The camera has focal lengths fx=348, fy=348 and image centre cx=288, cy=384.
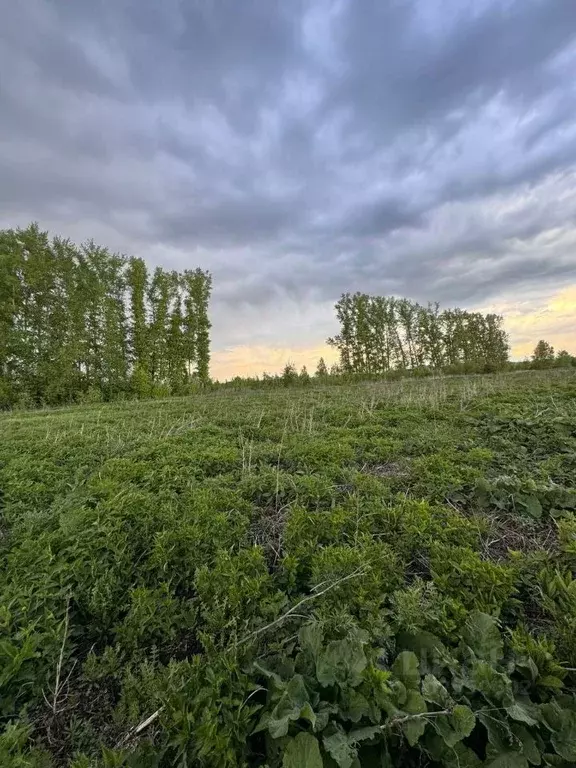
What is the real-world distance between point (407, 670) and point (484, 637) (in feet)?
1.54

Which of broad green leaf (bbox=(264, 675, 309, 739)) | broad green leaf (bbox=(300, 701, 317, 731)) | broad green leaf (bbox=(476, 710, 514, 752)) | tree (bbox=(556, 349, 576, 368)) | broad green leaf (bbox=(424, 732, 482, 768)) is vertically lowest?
broad green leaf (bbox=(424, 732, 482, 768))

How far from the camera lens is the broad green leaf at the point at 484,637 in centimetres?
150

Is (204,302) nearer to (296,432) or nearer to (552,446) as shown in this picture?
(296,432)

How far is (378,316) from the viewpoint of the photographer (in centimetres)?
3591

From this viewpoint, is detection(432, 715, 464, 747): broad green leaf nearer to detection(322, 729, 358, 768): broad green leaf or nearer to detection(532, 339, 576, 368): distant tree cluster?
detection(322, 729, 358, 768): broad green leaf

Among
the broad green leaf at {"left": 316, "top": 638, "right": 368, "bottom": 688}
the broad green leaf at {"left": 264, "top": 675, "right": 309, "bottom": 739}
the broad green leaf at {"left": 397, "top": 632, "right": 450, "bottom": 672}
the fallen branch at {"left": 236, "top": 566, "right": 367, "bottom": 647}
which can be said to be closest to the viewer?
the broad green leaf at {"left": 264, "top": 675, "right": 309, "bottom": 739}

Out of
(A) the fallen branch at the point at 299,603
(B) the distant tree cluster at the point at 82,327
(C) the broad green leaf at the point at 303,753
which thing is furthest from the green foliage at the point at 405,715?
(B) the distant tree cluster at the point at 82,327

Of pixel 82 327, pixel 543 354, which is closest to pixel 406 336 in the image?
pixel 543 354

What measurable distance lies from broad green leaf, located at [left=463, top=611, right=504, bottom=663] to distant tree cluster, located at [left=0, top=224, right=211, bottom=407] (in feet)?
67.6

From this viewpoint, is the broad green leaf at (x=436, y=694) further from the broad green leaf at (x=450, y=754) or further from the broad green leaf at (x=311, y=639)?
the broad green leaf at (x=311, y=639)

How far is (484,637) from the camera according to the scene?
156 centimetres

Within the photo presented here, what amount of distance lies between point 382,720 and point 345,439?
3.84 metres

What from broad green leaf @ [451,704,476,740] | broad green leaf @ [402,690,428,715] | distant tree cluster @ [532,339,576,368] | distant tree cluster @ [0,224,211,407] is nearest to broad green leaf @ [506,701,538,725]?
broad green leaf @ [451,704,476,740]

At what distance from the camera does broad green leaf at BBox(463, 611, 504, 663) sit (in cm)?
150
